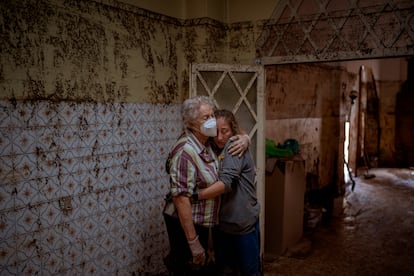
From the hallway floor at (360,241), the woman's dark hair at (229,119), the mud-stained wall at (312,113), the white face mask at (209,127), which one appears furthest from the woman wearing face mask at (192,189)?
the mud-stained wall at (312,113)

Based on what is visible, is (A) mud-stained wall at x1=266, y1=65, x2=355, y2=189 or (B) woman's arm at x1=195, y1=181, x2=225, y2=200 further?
(A) mud-stained wall at x1=266, y1=65, x2=355, y2=189

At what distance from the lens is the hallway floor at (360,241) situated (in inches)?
163

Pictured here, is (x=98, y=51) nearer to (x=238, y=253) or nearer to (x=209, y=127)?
(x=209, y=127)

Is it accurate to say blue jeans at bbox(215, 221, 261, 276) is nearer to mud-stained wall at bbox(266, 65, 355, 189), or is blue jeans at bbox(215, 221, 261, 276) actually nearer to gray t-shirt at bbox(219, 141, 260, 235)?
gray t-shirt at bbox(219, 141, 260, 235)

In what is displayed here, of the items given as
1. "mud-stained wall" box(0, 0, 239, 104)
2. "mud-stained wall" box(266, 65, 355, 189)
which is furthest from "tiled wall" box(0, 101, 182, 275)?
"mud-stained wall" box(266, 65, 355, 189)

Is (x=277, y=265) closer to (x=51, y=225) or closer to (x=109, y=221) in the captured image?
(x=109, y=221)

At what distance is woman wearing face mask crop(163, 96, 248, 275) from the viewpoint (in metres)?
2.26

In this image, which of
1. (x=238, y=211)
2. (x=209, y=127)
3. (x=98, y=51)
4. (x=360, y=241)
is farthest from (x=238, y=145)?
(x=360, y=241)

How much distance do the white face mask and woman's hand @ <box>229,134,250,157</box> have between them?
0.49ft

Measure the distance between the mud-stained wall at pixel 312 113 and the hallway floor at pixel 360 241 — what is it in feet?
2.57

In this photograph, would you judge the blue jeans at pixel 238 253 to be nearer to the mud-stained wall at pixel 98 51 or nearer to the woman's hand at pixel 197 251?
the woman's hand at pixel 197 251

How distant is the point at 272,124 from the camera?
5.59m

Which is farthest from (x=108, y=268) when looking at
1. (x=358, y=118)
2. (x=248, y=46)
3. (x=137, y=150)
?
(x=358, y=118)

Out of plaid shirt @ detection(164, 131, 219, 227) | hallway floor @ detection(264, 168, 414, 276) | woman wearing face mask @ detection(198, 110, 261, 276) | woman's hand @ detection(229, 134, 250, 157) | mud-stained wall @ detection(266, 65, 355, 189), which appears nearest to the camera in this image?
plaid shirt @ detection(164, 131, 219, 227)
